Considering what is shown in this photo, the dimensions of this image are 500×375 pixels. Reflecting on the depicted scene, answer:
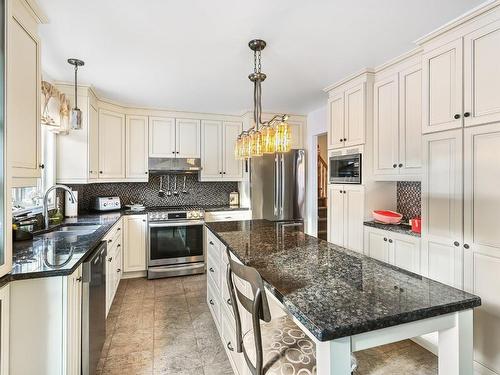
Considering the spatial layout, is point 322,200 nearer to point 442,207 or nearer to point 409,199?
point 409,199

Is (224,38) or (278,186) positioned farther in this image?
(278,186)

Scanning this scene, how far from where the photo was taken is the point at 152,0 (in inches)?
64.4

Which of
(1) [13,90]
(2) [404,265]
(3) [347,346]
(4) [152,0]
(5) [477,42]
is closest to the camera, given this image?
(3) [347,346]

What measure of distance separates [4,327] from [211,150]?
3328 millimetres

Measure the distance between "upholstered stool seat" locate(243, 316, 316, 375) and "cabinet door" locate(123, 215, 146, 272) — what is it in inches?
109

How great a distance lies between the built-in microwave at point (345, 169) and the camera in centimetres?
285

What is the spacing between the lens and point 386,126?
2.68 m

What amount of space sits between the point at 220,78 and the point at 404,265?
8.16ft

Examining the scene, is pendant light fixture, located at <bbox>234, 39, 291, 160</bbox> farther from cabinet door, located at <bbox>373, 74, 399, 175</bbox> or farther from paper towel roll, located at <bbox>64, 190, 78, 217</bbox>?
paper towel roll, located at <bbox>64, 190, 78, 217</bbox>

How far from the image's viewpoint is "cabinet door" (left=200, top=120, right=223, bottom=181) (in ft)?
14.1

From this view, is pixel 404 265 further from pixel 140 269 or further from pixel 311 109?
pixel 140 269

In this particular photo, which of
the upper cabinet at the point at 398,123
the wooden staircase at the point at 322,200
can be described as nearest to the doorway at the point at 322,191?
the wooden staircase at the point at 322,200

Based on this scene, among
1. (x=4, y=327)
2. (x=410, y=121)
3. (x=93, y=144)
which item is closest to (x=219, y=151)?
(x=93, y=144)

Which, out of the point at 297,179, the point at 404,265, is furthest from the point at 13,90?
the point at 297,179
